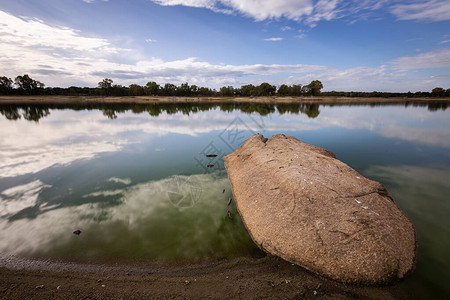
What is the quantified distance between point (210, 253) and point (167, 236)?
1616 mm

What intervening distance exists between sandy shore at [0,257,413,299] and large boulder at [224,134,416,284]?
32 centimetres

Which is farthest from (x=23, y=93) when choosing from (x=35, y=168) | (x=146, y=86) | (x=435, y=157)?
(x=435, y=157)

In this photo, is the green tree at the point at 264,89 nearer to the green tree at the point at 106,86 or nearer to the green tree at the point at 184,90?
the green tree at the point at 184,90

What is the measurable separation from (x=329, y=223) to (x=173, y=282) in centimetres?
427

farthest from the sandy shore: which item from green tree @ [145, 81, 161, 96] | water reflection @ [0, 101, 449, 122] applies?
green tree @ [145, 81, 161, 96]

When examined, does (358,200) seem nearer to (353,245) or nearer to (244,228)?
(353,245)

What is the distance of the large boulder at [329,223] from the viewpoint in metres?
4.27

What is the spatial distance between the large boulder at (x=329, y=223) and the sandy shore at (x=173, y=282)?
315mm

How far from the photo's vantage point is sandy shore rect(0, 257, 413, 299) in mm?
3844

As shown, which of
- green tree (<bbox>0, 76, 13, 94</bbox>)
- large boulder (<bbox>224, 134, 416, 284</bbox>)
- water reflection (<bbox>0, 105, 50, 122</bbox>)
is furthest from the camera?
green tree (<bbox>0, 76, 13, 94</bbox>)

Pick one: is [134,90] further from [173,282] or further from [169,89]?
[173,282]

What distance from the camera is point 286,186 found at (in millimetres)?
6406

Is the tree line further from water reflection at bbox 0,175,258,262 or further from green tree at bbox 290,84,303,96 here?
water reflection at bbox 0,175,258,262

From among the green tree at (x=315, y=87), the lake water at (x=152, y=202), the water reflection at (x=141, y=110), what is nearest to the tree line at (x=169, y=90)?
the green tree at (x=315, y=87)
